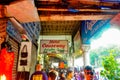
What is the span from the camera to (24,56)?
16.5 feet

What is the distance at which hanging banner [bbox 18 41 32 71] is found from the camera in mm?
4866

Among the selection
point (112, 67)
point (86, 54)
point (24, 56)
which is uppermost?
point (86, 54)

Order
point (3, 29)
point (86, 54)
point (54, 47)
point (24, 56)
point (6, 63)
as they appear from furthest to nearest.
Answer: point (86, 54), point (54, 47), point (24, 56), point (3, 29), point (6, 63)

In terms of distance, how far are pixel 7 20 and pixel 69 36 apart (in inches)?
364

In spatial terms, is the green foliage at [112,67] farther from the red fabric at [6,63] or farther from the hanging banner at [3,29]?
the red fabric at [6,63]

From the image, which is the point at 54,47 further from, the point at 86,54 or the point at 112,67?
the point at 112,67

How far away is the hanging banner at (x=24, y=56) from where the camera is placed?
487 cm

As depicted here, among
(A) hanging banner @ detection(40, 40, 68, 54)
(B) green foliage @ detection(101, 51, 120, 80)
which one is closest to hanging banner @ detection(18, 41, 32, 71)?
(B) green foliage @ detection(101, 51, 120, 80)

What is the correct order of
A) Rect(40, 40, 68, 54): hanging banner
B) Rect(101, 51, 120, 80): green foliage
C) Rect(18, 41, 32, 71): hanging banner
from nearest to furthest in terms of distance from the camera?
Rect(18, 41, 32, 71): hanging banner < Rect(101, 51, 120, 80): green foliage < Rect(40, 40, 68, 54): hanging banner

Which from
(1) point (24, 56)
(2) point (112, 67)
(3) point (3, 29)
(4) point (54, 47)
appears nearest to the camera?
(3) point (3, 29)

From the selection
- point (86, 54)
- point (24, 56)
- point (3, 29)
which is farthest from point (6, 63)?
point (86, 54)

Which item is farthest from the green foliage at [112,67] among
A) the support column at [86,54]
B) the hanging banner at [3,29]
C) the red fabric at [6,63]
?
the red fabric at [6,63]

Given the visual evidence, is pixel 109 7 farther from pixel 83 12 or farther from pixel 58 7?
pixel 58 7

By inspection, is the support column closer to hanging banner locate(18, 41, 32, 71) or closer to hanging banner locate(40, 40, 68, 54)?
hanging banner locate(40, 40, 68, 54)
